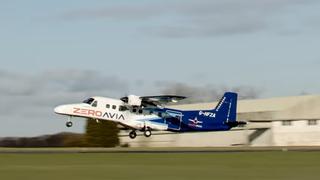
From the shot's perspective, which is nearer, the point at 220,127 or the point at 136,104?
the point at 136,104

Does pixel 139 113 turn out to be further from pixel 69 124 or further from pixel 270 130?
pixel 270 130

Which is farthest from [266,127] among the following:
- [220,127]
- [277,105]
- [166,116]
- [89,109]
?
[89,109]

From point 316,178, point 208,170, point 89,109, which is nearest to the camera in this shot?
point 316,178

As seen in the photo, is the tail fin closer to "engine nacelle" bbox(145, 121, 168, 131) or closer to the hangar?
"engine nacelle" bbox(145, 121, 168, 131)

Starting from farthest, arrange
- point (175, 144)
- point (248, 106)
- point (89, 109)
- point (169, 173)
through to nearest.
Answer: point (248, 106) → point (175, 144) → point (89, 109) → point (169, 173)

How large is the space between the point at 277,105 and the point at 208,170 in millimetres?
93311

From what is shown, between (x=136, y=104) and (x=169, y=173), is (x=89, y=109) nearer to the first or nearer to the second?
(x=136, y=104)

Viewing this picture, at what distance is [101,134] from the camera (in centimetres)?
11506

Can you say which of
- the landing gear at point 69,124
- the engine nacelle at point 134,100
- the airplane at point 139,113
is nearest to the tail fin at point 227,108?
the airplane at point 139,113

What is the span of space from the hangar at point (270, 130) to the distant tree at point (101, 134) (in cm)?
782

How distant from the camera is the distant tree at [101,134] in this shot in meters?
114

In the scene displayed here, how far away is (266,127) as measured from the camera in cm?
11962

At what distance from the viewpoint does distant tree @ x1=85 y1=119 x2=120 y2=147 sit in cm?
11413

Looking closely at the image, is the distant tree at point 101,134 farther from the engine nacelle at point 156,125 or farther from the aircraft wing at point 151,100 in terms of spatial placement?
the aircraft wing at point 151,100
